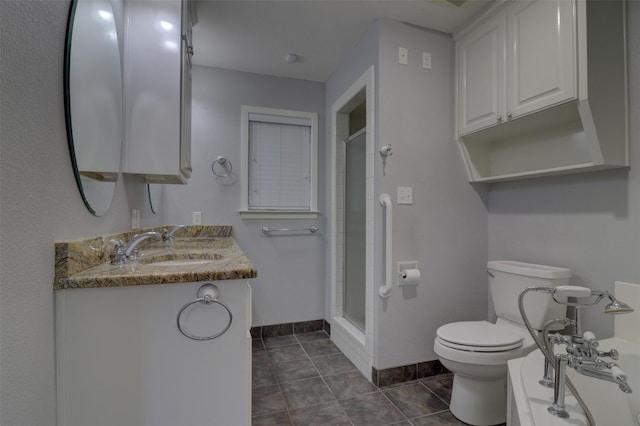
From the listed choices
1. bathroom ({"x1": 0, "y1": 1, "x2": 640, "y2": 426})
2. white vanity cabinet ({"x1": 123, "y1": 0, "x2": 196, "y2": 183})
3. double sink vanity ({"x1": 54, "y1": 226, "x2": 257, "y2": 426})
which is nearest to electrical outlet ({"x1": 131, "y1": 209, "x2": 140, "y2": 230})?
bathroom ({"x1": 0, "y1": 1, "x2": 640, "y2": 426})

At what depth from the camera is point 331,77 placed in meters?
2.74

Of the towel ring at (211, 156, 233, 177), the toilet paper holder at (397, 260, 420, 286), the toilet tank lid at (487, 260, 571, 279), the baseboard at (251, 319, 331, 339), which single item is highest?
the towel ring at (211, 156, 233, 177)

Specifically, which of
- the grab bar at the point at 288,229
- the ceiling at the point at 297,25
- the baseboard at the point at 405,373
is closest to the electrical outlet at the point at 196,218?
the grab bar at the point at 288,229

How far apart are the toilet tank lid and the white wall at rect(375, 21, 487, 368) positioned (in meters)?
0.32

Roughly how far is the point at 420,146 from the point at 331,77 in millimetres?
1224

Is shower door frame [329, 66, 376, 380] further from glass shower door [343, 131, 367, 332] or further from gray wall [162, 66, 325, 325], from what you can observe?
gray wall [162, 66, 325, 325]

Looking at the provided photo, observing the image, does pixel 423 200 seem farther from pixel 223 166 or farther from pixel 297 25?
pixel 223 166

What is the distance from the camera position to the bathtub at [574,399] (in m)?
0.87

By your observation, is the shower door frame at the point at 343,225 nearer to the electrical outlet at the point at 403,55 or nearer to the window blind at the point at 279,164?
the electrical outlet at the point at 403,55

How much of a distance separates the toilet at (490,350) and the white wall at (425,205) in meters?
0.35

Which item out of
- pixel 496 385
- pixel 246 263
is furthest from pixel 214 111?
pixel 496 385

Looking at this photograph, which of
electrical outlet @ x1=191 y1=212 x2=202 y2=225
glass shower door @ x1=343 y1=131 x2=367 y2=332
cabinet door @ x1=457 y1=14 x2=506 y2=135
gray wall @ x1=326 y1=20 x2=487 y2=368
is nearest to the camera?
cabinet door @ x1=457 y1=14 x2=506 y2=135

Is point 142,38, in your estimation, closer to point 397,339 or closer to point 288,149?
point 288,149

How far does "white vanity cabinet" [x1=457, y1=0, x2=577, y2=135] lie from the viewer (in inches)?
56.7
